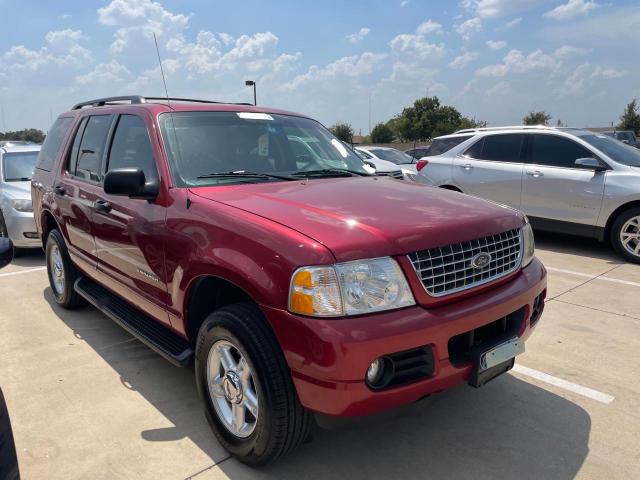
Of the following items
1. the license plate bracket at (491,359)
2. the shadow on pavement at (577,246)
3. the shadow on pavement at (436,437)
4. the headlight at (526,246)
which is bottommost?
the shadow on pavement at (577,246)

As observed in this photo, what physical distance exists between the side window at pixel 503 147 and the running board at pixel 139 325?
609cm

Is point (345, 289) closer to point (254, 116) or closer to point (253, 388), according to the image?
point (253, 388)

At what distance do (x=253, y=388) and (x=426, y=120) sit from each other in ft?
231

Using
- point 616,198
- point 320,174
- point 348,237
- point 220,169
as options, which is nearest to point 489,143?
point 616,198

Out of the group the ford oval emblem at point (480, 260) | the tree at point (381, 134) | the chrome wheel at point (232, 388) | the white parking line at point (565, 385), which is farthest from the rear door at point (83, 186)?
the tree at point (381, 134)

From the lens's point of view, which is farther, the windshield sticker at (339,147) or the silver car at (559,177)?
the silver car at (559,177)

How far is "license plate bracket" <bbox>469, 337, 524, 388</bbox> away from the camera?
7.98 ft

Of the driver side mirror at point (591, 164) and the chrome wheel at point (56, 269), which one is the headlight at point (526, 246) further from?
the driver side mirror at point (591, 164)

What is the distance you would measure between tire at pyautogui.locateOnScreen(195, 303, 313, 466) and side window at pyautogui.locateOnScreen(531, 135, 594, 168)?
20.5ft

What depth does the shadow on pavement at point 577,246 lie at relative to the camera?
23.2ft

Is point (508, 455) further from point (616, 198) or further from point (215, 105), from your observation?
point (616, 198)

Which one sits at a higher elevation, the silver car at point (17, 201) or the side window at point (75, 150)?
the side window at point (75, 150)

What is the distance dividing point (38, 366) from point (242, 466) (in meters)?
2.07

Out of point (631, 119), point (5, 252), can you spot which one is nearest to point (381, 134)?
point (631, 119)
